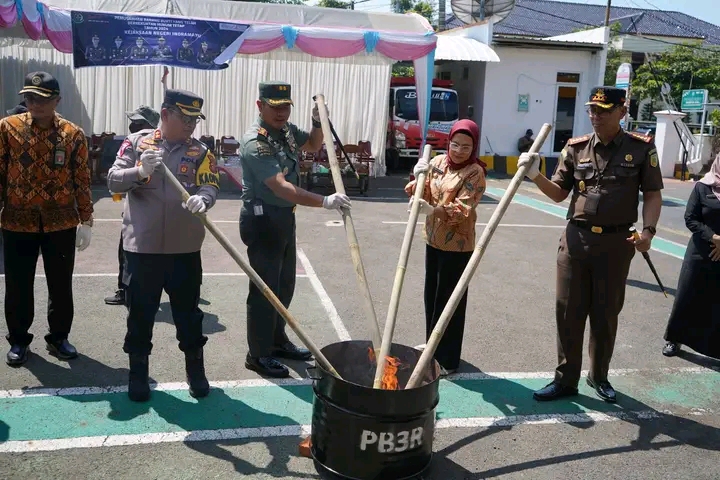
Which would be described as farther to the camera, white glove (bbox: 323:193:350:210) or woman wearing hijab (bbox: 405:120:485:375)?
woman wearing hijab (bbox: 405:120:485:375)

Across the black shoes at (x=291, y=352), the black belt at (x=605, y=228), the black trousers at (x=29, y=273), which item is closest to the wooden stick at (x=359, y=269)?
the black shoes at (x=291, y=352)

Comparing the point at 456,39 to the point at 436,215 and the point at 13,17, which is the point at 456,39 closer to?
the point at 13,17

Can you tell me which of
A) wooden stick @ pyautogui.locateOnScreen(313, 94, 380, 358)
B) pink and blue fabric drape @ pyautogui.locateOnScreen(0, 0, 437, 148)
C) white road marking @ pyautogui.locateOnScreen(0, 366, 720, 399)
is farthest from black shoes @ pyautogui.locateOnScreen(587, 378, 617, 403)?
pink and blue fabric drape @ pyautogui.locateOnScreen(0, 0, 437, 148)

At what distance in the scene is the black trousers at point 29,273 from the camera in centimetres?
459

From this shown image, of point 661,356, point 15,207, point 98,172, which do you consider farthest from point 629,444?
point 98,172

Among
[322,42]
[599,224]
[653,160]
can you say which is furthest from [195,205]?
[322,42]

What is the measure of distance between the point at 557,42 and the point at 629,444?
18.3m

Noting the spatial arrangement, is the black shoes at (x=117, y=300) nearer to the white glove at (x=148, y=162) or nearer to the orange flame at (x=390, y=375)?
the white glove at (x=148, y=162)

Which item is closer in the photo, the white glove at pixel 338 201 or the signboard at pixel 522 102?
the white glove at pixel 338 201

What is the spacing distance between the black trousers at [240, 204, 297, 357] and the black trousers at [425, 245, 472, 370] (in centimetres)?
104

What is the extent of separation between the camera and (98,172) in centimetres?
1422

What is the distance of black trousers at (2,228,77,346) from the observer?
4594mm

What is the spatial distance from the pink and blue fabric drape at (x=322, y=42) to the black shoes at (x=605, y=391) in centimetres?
986

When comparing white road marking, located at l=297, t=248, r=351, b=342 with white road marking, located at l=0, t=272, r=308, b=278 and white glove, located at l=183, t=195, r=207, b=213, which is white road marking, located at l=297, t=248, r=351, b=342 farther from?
white glove, located at l=183, t=195, r=207, b=213
